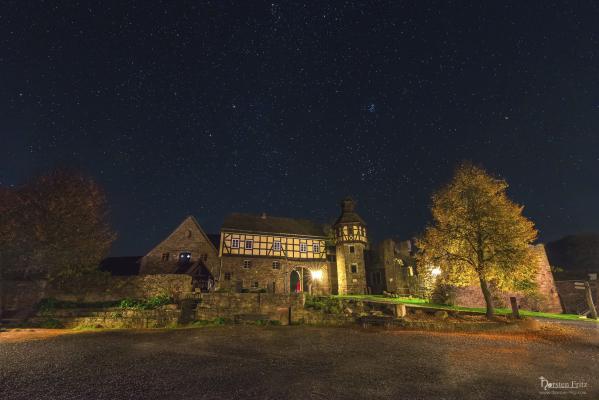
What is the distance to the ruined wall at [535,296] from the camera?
76.4ft

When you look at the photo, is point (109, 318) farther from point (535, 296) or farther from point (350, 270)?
point (535, 296)

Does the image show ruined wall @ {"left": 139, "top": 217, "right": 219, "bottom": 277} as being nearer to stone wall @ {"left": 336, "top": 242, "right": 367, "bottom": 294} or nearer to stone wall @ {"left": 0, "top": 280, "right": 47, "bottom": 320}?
stone wall @ {"left": 0, "top": 280, "right": 47, "bottom": 320}

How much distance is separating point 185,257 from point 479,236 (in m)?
28.9

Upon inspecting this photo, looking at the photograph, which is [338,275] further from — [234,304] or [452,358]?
[452,358]

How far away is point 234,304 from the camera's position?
1916 centimetres

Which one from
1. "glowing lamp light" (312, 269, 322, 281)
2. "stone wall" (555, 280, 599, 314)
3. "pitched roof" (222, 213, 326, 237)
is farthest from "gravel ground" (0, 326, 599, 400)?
"glowing lamp light" (312, 269, 322, 281)

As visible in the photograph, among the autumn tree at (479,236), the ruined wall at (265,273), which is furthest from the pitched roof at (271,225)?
the autumn tree at (479,236)

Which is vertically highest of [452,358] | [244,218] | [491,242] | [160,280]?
[244,218]

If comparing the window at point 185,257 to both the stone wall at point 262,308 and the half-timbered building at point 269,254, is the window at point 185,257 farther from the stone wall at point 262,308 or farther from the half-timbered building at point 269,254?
the stone wall at point 262,308

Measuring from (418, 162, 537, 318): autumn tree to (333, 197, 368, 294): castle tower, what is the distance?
18.1 metres

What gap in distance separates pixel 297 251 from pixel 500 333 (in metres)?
24.5

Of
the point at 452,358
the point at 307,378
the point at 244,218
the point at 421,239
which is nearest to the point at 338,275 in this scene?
the point at 244,218

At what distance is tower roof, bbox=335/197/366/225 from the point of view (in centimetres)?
3768

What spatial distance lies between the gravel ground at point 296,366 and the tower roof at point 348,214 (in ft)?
81.2
